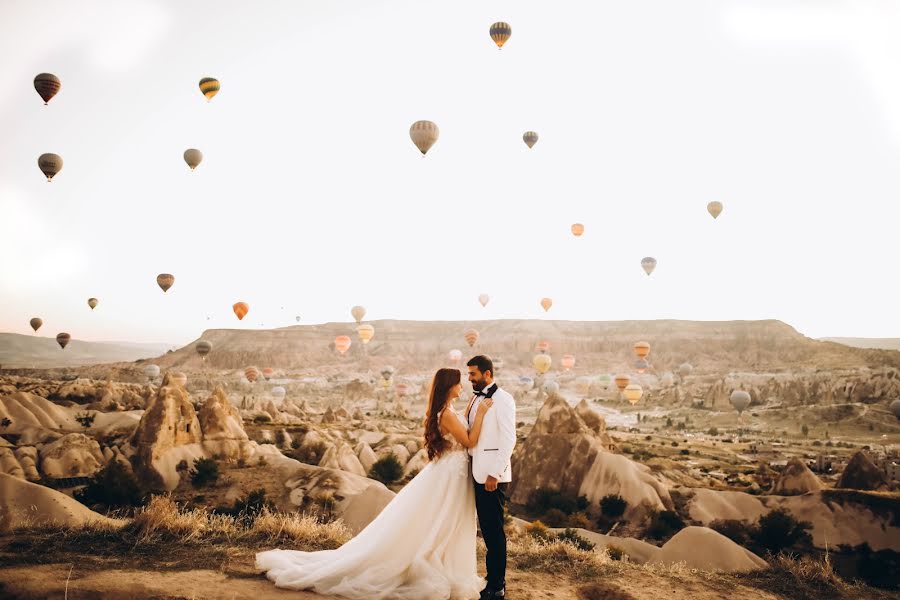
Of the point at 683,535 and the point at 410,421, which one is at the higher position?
the point at 683,535

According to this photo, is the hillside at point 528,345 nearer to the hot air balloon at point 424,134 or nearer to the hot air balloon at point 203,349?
the hot air balloon at point 203,349

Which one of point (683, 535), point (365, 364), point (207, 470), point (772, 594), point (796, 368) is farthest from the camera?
point (365, 364)

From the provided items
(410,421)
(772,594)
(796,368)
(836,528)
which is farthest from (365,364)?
(772,594)

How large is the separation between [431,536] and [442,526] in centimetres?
12

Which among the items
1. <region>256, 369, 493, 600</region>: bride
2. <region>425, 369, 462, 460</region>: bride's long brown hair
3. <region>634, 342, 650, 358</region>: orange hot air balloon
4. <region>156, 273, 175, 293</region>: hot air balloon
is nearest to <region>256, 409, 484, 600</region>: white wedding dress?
<region>256, 369, 493, 600</region>: bride

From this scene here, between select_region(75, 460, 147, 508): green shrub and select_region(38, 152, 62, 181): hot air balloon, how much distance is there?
1811cm

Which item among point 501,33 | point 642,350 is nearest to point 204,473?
point 501,33

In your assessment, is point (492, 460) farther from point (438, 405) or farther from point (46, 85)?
point (46, 85)

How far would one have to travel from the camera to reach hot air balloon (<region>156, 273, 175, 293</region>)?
45031mm

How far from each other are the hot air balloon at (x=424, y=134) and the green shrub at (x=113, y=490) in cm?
1746

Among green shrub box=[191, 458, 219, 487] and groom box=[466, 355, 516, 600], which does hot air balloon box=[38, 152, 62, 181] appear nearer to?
green shrub box=[191, 458, 219, 487]

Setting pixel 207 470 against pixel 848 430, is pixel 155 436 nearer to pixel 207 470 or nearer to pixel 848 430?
pixel 207 470

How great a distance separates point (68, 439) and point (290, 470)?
1005 centimetres

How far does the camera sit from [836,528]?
17.0 metres
